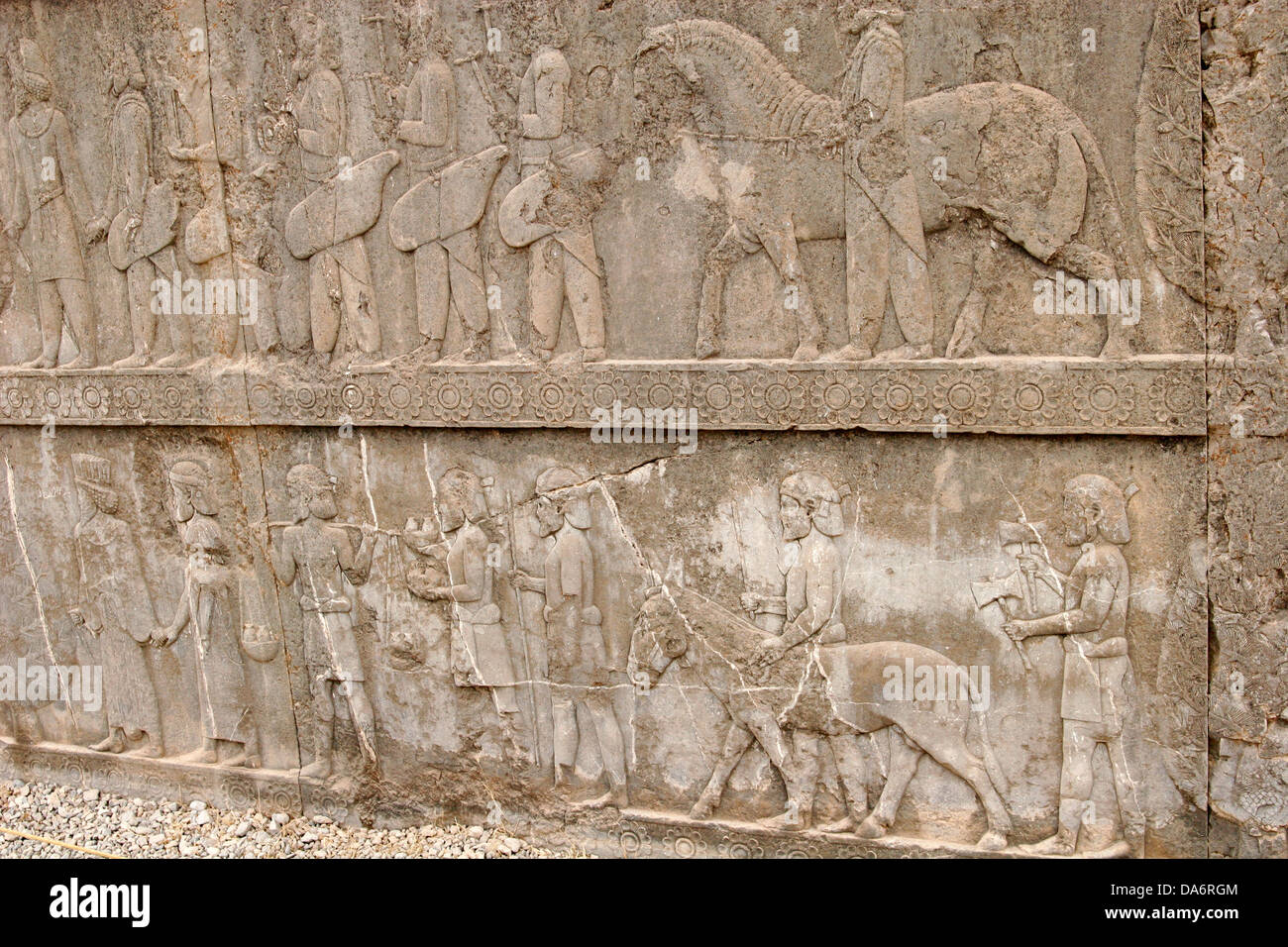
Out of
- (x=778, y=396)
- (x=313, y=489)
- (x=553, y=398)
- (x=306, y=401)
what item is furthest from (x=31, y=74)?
(x=778, y=396)

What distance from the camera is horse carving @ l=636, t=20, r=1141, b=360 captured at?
4.18 metres

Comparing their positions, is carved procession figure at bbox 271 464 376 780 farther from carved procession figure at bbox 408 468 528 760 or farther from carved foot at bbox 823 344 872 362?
carved foot at bbox 823 344 872 362

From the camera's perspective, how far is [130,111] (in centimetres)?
522

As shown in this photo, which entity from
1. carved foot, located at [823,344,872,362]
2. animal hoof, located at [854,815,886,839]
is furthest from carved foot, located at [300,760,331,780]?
carved foot, located at [823,344,872,362]

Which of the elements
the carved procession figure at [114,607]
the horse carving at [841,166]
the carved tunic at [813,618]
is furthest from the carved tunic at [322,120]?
the carved tunic at [813,618]

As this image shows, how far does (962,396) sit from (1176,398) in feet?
2.59

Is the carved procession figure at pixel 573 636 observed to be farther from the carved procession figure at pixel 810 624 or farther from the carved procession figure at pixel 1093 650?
the carved procession figure at pixel 1093 650

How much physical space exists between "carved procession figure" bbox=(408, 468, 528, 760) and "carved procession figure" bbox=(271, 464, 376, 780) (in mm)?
387

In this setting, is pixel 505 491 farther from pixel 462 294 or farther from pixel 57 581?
pixel 57 581

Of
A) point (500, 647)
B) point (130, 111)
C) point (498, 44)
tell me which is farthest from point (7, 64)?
point (500, 647)

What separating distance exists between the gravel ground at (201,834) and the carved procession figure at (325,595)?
0.35 metres

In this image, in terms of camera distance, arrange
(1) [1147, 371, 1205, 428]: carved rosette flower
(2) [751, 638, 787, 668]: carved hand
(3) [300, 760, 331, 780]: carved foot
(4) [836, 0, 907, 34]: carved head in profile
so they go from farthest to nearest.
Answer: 1. (3) [300, 760, 331, 780]: carved foot
2. (2) [751, 638, 787, 668]: carved hand
3. (4) [836, 0, 907, 34]: carved head in profile
4. (1) [1147, 371, 1205, 428]: carved rosette flower

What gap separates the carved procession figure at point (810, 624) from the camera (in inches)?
180

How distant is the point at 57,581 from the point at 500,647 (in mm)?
2621
